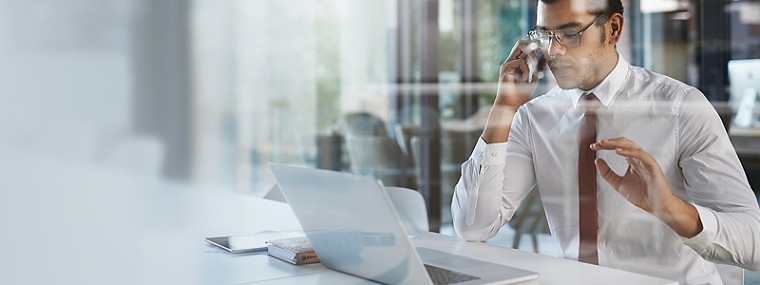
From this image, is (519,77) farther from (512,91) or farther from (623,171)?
(623,171)

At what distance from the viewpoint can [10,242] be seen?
2764 millimetres

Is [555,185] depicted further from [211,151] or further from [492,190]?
[211,151]

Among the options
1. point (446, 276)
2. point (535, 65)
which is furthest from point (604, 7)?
point (446, 276)

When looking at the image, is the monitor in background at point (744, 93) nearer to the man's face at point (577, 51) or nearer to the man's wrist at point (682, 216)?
the man's face at point (577, 51)

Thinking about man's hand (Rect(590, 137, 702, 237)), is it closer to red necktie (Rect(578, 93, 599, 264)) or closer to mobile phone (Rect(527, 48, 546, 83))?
red necktie (Rect(578, 93, 599, 264))

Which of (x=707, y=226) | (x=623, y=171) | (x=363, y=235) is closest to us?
(x=363, y=235)

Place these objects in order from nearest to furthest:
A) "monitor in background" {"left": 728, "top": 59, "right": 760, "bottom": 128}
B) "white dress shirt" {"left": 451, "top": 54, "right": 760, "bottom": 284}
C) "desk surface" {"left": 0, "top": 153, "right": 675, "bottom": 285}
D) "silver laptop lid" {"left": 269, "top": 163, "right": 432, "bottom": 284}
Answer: "silver laptop lid" {"left": 269, "top": 163, "right": 432, "bottom": 284}
"desk surface" {"left": 0, "top": 153, "right": 675, "bottom": 285}
"white dress shirt" {"left": 451, "top": 54, "right": 760, "bottom": 284}
"monitor in background" {"left": 728, "top": 59, "right": 760, "bottom": 128}

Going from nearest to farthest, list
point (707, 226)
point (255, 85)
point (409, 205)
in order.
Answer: point (707, 226) → point (409, 205) → point (255, 85)

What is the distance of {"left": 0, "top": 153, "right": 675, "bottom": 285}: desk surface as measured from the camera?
4.06 feet

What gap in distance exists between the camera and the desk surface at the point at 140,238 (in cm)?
124

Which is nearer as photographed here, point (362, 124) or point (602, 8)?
point (602, 8)

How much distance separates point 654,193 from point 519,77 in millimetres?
469

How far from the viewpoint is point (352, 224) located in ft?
3.67

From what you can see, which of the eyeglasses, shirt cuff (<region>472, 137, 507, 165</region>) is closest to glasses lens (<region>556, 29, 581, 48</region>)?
the eyeglasses
